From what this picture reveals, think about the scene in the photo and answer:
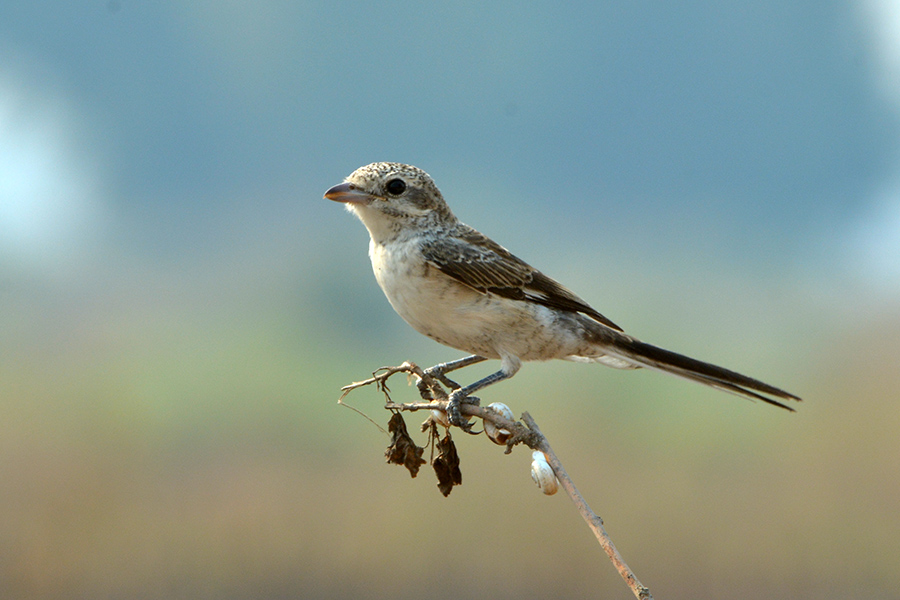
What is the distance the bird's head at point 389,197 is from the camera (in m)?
2.55

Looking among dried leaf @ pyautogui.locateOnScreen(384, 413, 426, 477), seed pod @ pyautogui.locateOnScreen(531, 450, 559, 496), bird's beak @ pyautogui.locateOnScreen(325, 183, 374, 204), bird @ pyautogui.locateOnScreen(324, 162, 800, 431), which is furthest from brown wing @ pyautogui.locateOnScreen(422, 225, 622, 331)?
seed pod @ pyautogui.locateOnScreen(531, 450, 559, 496)

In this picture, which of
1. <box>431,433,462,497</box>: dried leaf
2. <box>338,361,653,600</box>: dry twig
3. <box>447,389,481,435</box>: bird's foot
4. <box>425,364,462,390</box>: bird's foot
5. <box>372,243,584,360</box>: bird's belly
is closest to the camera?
<box>338,361,653,600</box>: dry twig

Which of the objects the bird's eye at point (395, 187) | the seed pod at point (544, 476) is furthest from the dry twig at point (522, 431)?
the bird's eye at point (395, 187)

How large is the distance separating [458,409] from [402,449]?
0.25m

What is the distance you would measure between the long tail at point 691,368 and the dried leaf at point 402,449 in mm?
953

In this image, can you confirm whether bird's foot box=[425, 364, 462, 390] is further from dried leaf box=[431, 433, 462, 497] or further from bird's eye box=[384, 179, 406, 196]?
bird's eye box=[384, 179, 406, 196]

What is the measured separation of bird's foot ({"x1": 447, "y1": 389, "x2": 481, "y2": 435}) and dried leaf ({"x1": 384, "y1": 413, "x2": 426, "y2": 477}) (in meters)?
0.15

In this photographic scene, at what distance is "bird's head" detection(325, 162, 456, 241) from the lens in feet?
8.38

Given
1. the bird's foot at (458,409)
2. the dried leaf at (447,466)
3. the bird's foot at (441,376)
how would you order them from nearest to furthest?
the dried leaf at (447,466) → the bird's foot at (458,409) → the bird's foot at (441,376)

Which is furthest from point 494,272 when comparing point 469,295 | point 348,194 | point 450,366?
point 348,194

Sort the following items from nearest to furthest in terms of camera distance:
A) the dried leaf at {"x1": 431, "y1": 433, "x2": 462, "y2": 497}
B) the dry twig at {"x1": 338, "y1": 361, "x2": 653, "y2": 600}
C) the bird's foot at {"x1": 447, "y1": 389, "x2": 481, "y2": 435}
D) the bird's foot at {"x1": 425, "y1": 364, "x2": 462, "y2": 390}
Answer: the dry twig at {"x1": 338, "y1": 361, "x2": 653, "y2": 600} → the dried leaf at {"x1": 431, "y1": 433, "x2": 462, "y2": 497} → the bird's foot at {"x1": 447, "y1": 389, "x2": 481, "y2": 435} → the bird's foot at {"x1": 425, "y1": 364, "x2": 462, "y2": 390}

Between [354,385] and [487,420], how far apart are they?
0.42 m

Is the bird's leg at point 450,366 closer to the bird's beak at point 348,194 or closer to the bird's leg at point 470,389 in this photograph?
the bird's leg at point 470,389

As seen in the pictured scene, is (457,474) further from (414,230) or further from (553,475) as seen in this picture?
(414,230)
